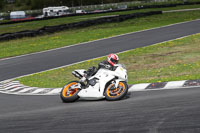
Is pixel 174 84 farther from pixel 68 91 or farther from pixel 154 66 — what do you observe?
pixel 154 66

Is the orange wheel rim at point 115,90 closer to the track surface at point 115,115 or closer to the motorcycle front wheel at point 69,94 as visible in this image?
the track surface at point 115,115

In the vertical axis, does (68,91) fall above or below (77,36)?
above

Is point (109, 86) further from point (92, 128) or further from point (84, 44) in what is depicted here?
point (84, 44)

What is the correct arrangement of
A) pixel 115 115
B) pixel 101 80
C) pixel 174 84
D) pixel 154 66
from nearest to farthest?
pixel 115 115, pixel 101 80, pixel 174 84, pixel 154 66

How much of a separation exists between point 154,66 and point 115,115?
8.54m

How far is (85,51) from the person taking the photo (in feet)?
77.7

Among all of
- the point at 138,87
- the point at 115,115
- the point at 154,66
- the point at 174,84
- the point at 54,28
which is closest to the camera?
the point at 115,115

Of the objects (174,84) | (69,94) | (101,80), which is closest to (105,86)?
(101,80)

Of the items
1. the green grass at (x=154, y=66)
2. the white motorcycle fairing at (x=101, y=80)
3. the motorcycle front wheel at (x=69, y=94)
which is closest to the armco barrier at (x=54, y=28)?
the green grass at (x=154, y=66)

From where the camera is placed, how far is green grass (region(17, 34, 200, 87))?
543 inches

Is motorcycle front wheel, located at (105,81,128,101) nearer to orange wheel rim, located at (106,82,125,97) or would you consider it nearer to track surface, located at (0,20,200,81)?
orange wheel rim, located at (106,82,125,97)

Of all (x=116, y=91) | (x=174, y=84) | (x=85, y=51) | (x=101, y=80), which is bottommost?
(x=85, y=51)

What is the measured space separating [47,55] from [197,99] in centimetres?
1656

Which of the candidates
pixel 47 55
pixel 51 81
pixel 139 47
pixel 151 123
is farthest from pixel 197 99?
pixel 47 55
